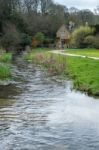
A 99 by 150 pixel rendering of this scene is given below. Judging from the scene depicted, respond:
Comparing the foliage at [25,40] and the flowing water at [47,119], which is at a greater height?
the flowing water at [47,119]

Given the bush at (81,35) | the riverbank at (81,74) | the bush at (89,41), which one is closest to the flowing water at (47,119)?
Result: the riverbank at (81,74)

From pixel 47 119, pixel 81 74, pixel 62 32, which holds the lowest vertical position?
pixel 62 32

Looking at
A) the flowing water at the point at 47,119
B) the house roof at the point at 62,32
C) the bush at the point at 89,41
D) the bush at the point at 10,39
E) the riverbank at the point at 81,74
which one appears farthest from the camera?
the house roof at the point at 62,32

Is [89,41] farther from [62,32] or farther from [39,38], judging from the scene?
[62,32]

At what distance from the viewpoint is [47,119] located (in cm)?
1531

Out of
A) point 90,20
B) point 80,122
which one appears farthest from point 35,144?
point 90,20

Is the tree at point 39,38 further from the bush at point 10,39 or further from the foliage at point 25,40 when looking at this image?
the bush at point 10,39

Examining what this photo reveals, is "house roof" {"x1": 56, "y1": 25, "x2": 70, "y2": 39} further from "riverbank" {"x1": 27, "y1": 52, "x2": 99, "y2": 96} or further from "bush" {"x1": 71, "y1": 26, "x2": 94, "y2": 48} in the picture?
"riverbank" {"x1": 27, "y1": 52, "x2": 99, "y2": 96}

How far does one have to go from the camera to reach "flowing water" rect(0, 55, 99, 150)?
471 inches

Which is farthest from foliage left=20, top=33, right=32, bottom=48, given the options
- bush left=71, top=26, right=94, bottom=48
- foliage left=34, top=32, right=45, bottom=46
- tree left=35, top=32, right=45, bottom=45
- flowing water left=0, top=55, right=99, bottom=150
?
flowing water left=0, top=55, right=99, bottom=150

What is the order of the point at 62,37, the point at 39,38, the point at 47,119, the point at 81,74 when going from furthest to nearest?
the point at 62,37 → the point at 39,38 → the point at 81,74 → the point at 47,119

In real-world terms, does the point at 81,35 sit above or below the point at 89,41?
above

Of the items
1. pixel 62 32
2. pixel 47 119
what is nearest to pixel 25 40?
pixel 62 32

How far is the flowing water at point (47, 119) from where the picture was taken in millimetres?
11968
